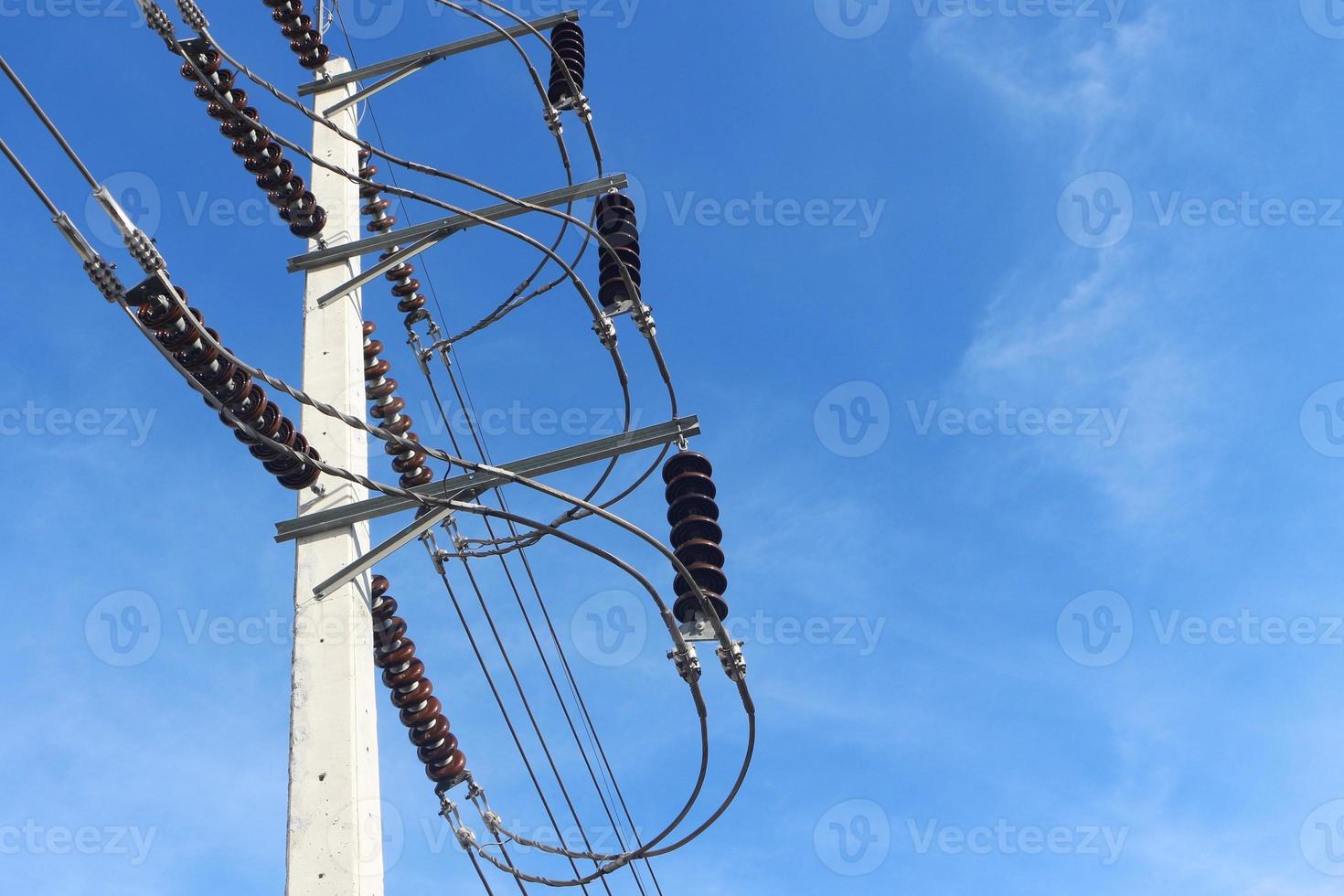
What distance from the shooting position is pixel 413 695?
298 inches

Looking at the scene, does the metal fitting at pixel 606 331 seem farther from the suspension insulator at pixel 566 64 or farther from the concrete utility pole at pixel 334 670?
the suspension insulator at pixel 566 64

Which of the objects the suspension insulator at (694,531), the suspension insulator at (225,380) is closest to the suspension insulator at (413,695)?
the suspension insulator at (225,380)

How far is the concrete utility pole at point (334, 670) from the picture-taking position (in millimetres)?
5449

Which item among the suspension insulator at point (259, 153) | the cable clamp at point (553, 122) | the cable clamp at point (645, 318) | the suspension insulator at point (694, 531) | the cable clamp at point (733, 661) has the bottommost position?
the cable clamp at point (733, 661)

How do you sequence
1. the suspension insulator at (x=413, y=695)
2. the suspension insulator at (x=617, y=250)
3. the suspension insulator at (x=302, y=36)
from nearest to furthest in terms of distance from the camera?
the suspension insulator at (x=413, y=695)
the suspension insulator at (x=617, y=250)
the suspension insulator at (x=302, y=36)

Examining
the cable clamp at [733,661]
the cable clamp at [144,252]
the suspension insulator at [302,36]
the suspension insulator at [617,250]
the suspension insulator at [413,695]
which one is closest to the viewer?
the cable clamp at [144,252]

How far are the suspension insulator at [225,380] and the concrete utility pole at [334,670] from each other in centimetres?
51

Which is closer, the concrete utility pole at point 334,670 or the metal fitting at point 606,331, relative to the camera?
the concrete utility pole at point 334,670

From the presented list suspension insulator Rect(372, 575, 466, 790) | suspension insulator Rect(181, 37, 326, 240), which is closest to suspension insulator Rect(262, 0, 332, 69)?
suspension insulator Rect(181, 37, 326, 240)

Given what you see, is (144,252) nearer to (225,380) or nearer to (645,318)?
(225,380)

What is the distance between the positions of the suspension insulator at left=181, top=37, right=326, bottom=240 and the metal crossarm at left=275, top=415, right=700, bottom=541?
89.8 inches

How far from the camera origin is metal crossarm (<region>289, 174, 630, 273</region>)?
763 centimetres

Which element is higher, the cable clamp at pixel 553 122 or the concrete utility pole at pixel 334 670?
the cable clamp at pixel 553 122

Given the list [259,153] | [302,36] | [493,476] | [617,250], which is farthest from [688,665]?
[302,36]
